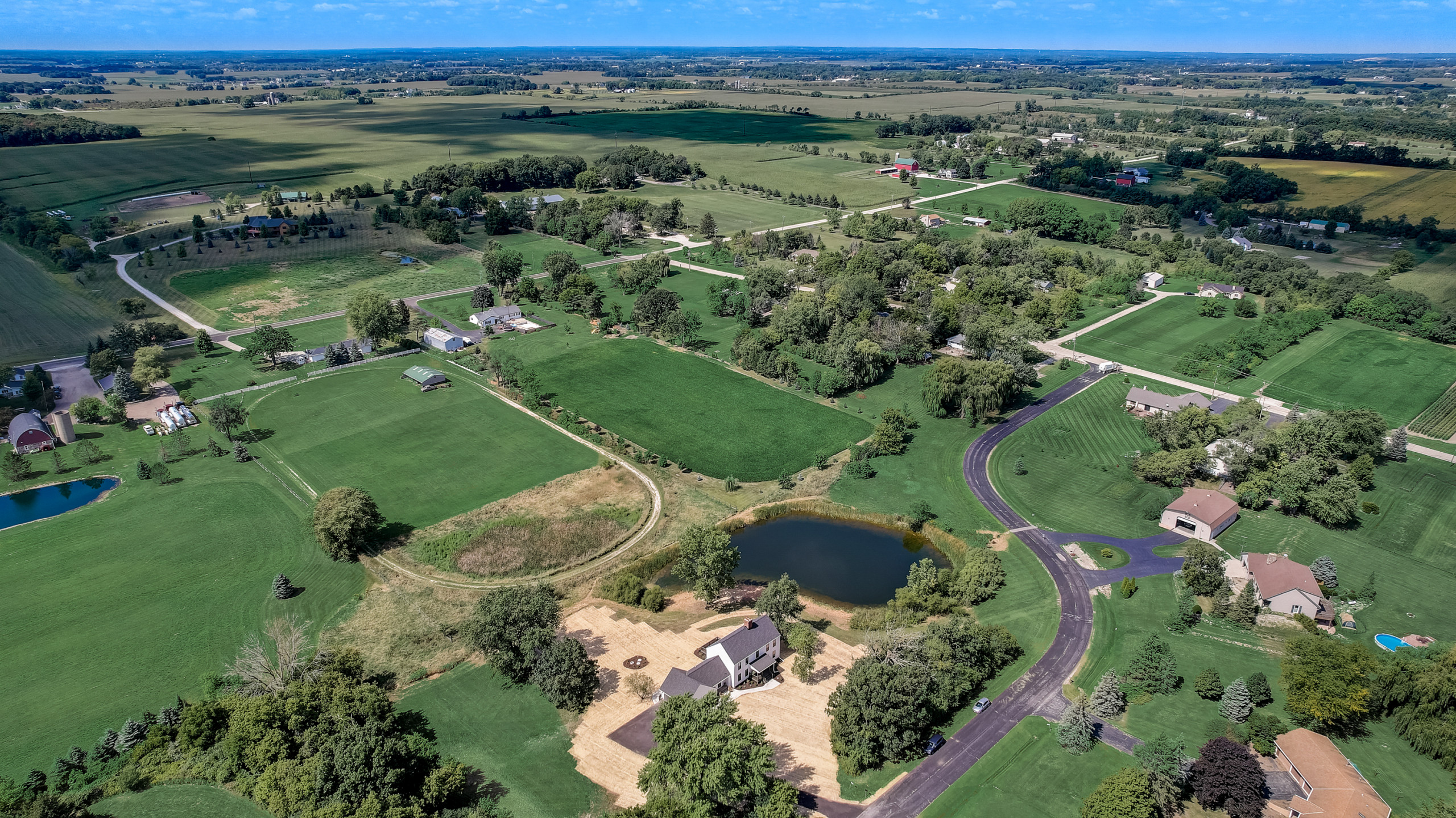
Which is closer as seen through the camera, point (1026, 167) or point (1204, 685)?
point (1204, 685)

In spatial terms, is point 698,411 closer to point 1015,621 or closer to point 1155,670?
point 1015,621

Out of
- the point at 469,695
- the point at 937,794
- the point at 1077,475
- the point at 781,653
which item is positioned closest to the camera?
the point at 937,794

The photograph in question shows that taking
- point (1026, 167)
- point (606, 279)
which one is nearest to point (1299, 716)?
point (606, 279)

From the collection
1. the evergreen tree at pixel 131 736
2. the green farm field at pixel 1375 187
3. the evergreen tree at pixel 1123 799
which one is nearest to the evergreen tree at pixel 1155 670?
the evergreen tree at pixel 1123 799

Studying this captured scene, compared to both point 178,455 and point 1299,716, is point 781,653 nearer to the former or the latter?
point 1299,716

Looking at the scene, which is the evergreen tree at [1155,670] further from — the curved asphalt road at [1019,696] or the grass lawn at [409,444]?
the grass lawn at [409,444]

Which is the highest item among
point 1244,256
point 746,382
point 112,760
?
point 1244,256

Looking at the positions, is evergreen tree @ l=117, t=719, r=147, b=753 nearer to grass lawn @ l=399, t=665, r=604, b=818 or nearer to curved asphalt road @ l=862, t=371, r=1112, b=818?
grass lawn @ l=399, t=665, r=604, b=818

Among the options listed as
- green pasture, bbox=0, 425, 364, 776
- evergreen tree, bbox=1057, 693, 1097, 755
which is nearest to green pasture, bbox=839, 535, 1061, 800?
evergreen tree, bbox=1057, 693, 1097, 755
